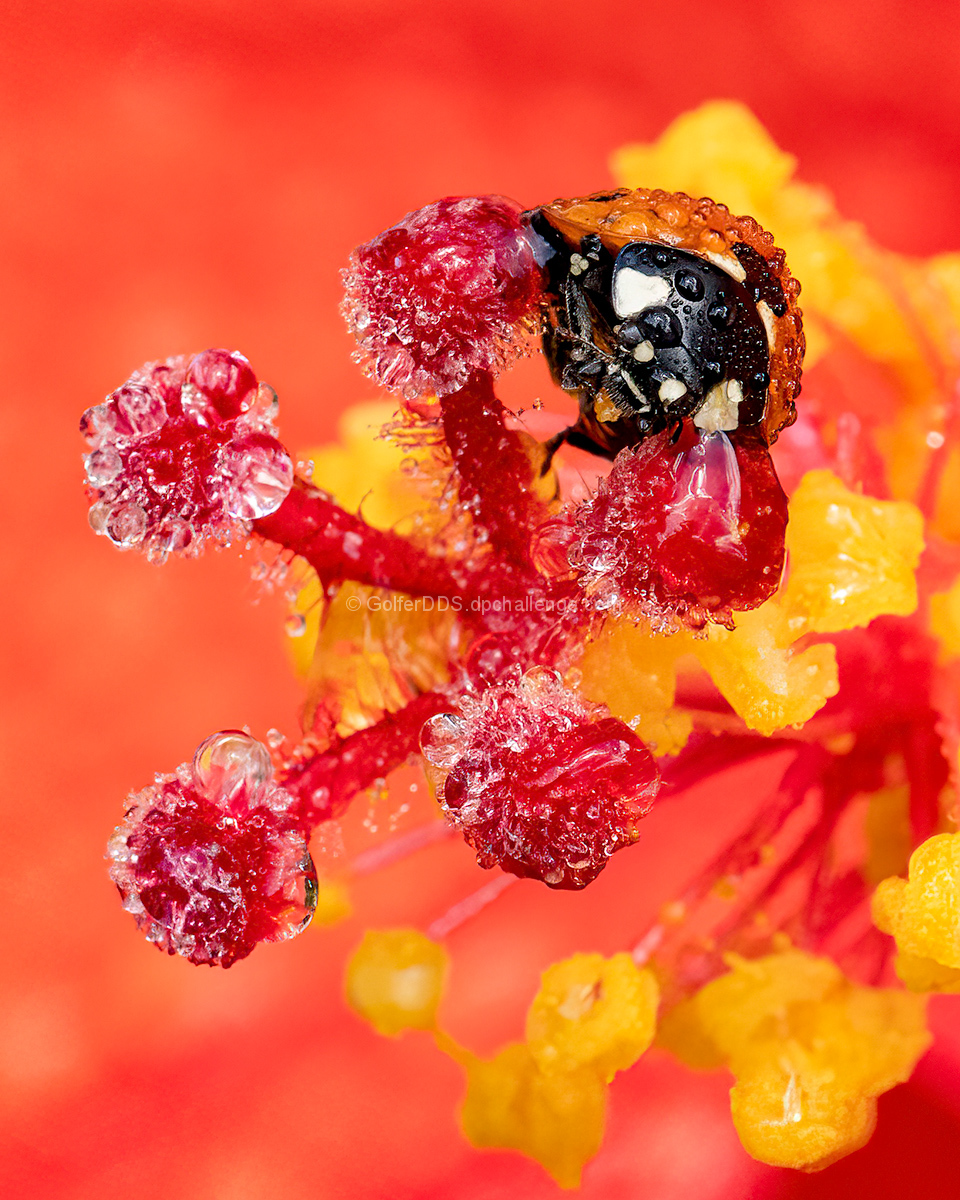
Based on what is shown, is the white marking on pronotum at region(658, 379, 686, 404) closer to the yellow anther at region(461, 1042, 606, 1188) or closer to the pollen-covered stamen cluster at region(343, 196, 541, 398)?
the pollen-covered stamen cluster at region(343, 196, 541, 398)

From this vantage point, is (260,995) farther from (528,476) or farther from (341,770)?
(528,476)

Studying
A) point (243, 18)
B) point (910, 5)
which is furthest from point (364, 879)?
point (910, 5)

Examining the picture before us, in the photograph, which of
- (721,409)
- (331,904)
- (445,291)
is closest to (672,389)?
(721,409)

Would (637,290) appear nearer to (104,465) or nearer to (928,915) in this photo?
(104,465)

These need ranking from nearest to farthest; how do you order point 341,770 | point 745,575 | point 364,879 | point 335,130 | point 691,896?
point 745,575
point 341,770
point 691,896
point 364,879
point 335,130

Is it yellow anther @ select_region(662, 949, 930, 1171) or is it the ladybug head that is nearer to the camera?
the ladybug head

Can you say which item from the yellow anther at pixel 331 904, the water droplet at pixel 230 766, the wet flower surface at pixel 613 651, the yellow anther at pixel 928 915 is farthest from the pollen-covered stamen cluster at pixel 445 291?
the yellow anther at pixel 331 904

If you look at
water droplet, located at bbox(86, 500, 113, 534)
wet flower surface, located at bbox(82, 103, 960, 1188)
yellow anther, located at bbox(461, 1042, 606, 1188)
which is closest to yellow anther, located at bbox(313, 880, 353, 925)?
wet flower surface, located at bbox(82, 103, 960, 1188)
